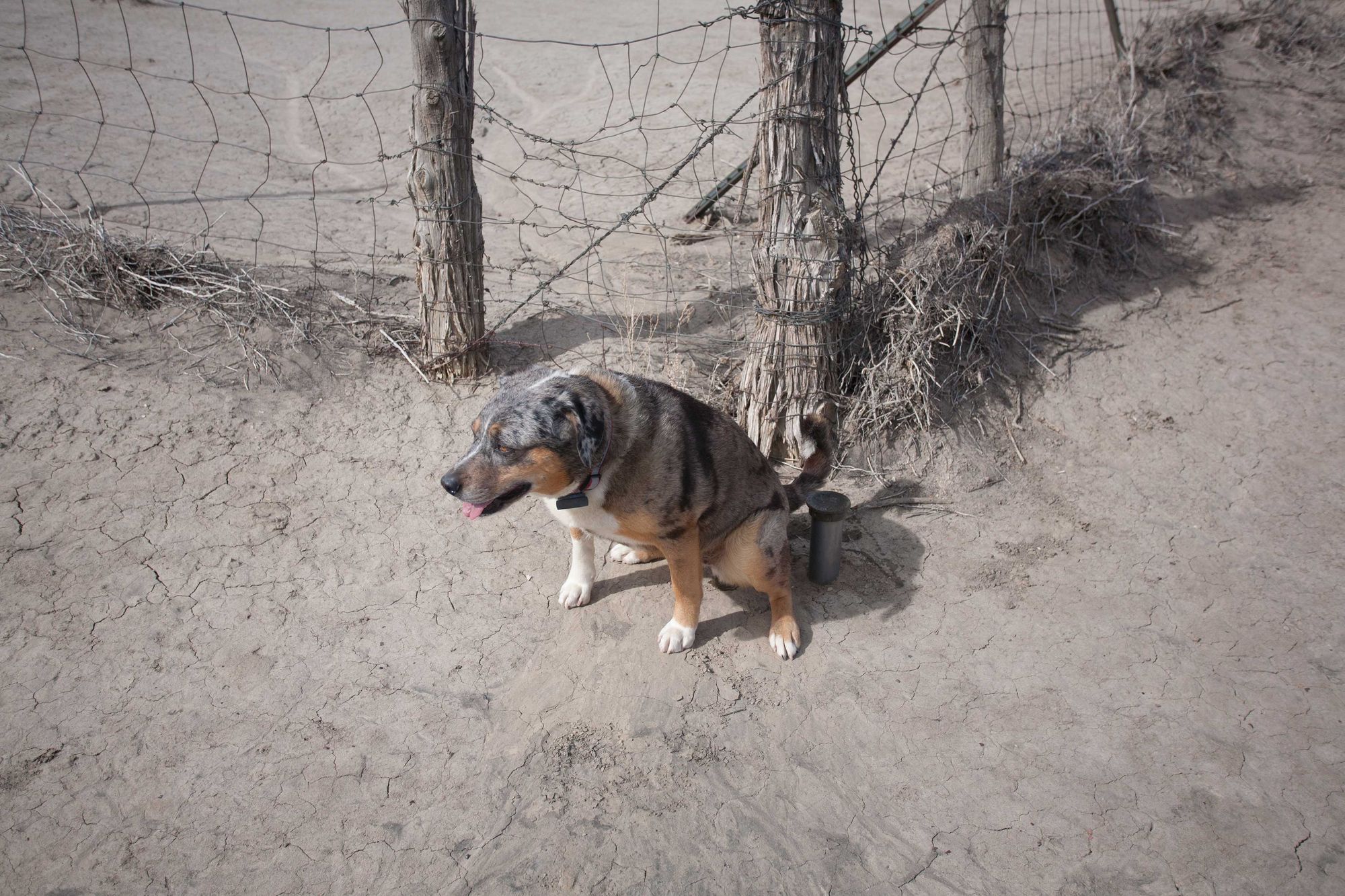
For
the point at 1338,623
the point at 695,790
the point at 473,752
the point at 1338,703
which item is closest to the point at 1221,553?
the point at 1338,623

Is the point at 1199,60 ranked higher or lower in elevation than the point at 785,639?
higher

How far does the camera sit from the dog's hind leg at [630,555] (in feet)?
16.4

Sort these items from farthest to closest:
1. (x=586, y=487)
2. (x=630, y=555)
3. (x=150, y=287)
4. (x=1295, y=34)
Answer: (x=1295, y=34) < (x=150, y=287) < (x=630, y=555) < (x=586, y=487)

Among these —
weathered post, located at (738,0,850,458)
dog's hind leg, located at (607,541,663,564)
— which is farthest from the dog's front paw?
weathered post, located at (738,0,850,458)

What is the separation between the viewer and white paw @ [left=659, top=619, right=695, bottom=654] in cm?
433

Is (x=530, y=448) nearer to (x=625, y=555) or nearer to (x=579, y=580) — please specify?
(x=579, y=580)

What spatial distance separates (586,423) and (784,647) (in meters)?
1.76

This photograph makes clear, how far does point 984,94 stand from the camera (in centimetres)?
634

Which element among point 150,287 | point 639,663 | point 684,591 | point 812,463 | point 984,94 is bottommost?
point 639,663

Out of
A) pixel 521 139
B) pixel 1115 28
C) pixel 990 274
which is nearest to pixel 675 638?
pixel 990 274

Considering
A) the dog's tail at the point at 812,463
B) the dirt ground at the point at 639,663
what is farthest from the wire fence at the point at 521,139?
the dirt ground at the point at 639,663

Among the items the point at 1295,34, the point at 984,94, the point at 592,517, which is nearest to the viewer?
the point at 592,517

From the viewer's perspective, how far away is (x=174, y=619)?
4.38 metres

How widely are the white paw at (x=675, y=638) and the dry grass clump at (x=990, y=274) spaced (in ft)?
7.10
